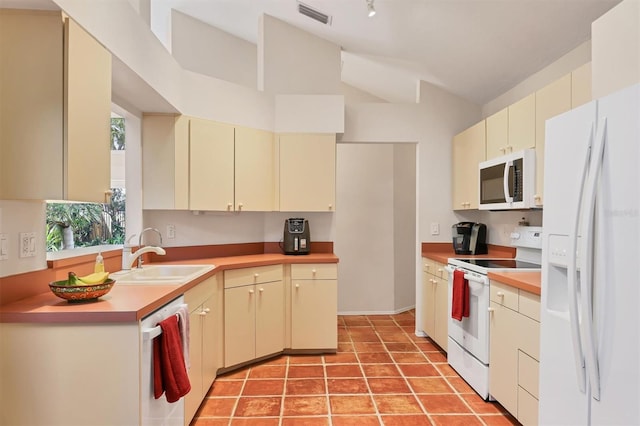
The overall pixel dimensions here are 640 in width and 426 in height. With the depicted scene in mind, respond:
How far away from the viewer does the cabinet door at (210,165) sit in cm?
314

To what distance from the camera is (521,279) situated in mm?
2254

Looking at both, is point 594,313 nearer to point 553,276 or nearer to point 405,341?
point 553,276

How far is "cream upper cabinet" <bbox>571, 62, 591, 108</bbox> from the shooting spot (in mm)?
2189

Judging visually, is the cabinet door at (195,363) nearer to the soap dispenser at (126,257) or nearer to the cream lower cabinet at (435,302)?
the soap dispenser at (126,257)

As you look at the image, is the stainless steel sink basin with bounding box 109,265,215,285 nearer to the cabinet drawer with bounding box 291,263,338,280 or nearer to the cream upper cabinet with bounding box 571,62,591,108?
the cabinet drawer with bounding box 291,263,338,280

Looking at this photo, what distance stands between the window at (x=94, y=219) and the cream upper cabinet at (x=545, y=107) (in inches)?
111

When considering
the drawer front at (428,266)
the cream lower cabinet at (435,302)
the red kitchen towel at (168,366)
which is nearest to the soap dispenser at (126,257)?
the red kitchen towel at (168,366)

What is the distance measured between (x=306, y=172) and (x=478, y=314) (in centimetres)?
192

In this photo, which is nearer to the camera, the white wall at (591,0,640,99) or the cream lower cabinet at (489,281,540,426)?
the white wall at (591,0,640,99)

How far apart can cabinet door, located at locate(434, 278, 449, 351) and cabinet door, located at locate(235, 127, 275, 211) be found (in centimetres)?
175

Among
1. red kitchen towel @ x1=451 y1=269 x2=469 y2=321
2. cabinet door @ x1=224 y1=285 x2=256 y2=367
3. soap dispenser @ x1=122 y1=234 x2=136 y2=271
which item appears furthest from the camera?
cabinet door @ x1=224 y1=285 x2=256 y2=367

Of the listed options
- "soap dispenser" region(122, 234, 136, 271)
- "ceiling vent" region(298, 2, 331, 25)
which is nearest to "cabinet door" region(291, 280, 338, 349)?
"soap dispenser" region(122, 234, 136, 271)

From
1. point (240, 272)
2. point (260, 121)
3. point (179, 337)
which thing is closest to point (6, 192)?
point (179, 337)

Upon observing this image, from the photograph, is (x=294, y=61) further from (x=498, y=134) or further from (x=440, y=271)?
(x=440, y=271)
